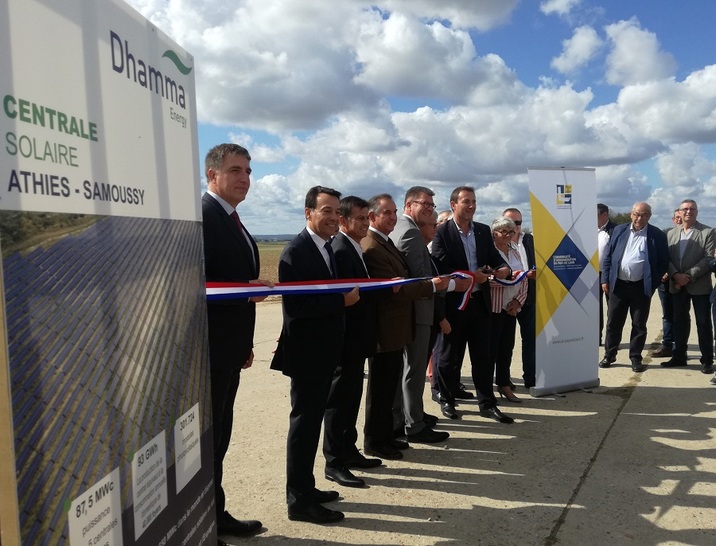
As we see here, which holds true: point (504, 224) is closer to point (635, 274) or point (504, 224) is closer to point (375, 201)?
point (375, 201)

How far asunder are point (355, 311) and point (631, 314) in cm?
577

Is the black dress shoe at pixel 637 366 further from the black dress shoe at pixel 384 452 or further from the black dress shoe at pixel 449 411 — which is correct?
the black dress shoe at pixel 384 452

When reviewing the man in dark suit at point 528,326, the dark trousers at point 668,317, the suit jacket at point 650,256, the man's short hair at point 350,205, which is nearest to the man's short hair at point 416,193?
the man's short hair at point 350,205

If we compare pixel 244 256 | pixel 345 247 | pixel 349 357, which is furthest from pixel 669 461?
pixel 244 256

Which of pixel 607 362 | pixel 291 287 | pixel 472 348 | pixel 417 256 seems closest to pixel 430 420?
pixel 472 348

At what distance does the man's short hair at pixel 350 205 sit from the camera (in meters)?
4.67

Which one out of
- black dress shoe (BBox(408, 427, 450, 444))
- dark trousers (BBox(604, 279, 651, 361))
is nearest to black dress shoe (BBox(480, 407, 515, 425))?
black dress shoe (BBox(408, 427, 450, 444))

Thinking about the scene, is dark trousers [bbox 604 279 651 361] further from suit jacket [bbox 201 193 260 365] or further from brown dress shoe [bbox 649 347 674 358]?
suit jacket [bbox 201 193 260 365]

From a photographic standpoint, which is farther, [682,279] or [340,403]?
[682,279]

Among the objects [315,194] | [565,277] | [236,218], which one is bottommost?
[565,277]

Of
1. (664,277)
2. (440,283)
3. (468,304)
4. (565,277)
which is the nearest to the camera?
(440,283)

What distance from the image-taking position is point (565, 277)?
7.08 m

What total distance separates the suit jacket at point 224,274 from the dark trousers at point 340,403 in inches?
45.1

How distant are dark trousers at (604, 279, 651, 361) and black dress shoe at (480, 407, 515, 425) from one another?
3479 mm
